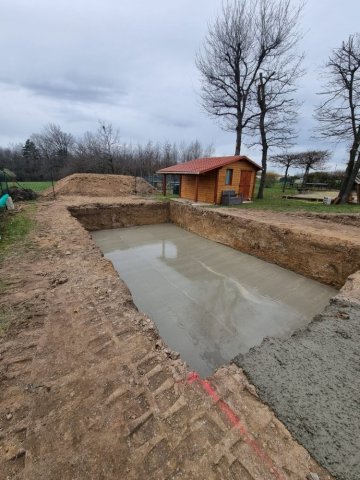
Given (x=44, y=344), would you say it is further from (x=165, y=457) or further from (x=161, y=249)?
(x=161, y=249)

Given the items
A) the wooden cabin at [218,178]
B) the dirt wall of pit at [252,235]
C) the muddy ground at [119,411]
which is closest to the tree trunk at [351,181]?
the wooden cabin at [218,178]

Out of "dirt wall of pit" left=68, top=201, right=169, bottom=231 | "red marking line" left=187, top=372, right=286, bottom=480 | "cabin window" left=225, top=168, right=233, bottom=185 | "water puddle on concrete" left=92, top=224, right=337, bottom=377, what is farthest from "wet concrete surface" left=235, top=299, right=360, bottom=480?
"cabin window" left=225, top=168, right=233, bottom=185

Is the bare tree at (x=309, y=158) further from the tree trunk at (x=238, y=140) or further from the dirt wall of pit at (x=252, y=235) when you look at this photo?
the dirt wall of pit at (x=252, y=235)

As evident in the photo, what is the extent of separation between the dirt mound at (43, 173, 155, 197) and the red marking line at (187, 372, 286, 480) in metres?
15.2

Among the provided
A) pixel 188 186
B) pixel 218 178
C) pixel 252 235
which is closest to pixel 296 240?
pixel 252 235

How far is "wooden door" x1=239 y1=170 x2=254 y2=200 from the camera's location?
13.2 metres

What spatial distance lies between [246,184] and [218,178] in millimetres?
2455

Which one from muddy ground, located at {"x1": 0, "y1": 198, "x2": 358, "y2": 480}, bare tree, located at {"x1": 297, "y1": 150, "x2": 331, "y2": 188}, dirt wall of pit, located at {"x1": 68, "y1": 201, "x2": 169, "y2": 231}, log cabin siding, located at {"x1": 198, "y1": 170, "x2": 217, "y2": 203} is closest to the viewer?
muddy ground, located at {"x1": 0, "y1": 198, "x2": 358, "y2": 480}

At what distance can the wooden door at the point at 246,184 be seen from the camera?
13.2 metres

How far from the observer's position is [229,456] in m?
1.52

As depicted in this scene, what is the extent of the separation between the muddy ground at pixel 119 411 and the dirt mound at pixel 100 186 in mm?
13844

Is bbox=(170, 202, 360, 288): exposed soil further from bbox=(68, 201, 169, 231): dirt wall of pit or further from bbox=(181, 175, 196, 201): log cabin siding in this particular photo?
bbox=(181, 175, 196, 201): log cabin siding

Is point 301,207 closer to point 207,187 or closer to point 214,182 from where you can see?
point 214,182

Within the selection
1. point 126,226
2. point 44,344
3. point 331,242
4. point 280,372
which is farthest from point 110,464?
point 126,226
